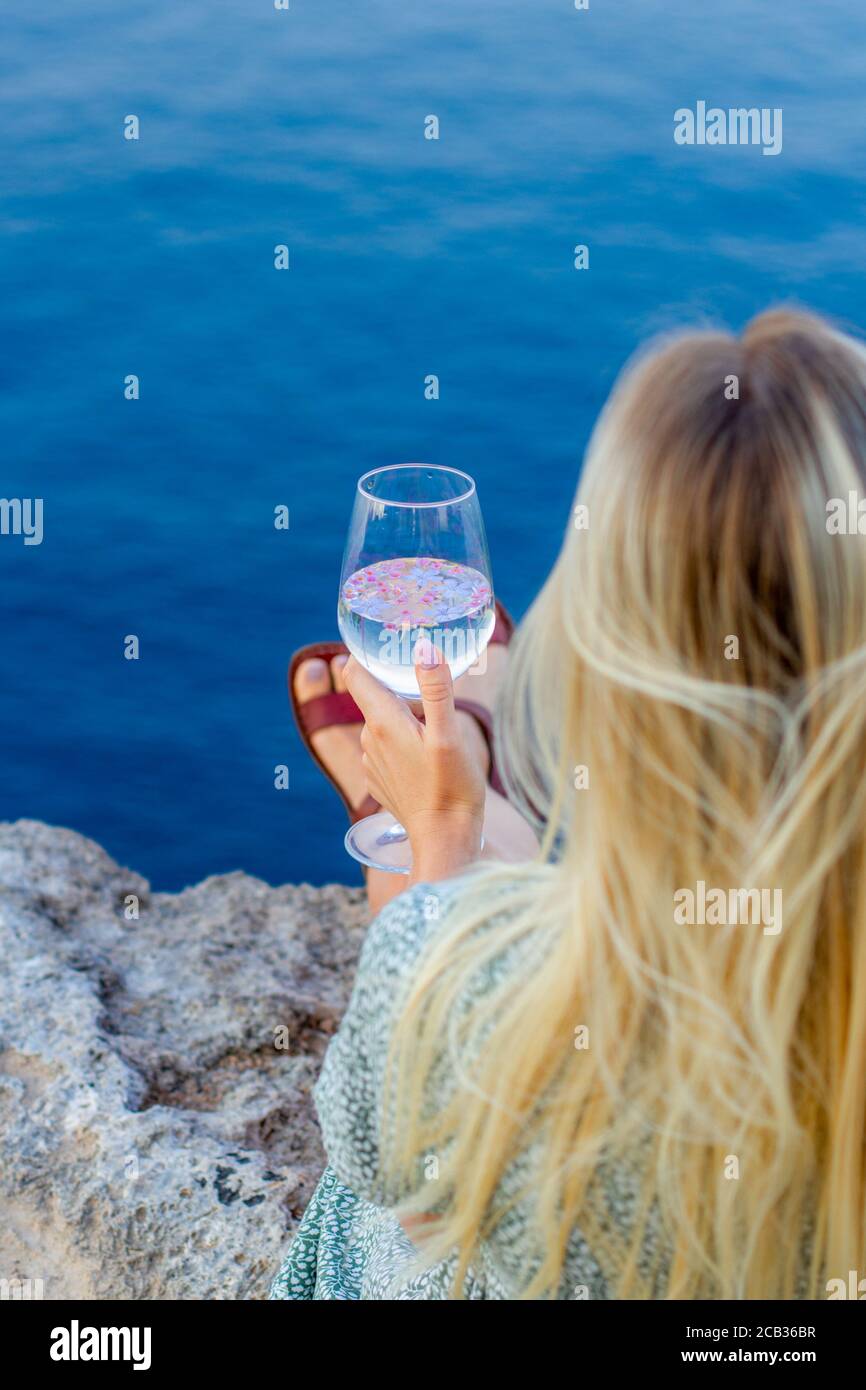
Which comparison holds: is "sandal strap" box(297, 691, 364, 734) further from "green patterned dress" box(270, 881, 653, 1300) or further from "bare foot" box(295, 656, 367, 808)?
"green patterned dress" box(270, 881, 653, 1300)

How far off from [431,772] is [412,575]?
8.5 inches

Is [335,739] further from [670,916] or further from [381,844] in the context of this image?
[670,916]

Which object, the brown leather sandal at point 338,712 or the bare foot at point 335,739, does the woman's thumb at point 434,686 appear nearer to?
the brown leather sandal at point 338,712

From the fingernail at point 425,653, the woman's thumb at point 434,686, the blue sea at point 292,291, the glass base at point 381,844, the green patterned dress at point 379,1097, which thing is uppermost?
the blue sea at point 292,291

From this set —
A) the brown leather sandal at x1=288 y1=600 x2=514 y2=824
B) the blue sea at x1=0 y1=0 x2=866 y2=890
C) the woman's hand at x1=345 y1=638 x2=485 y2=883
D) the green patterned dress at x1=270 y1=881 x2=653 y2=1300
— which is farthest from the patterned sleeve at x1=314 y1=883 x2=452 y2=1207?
the blue sea at x1=0 y1=0 x2=866 y2=890

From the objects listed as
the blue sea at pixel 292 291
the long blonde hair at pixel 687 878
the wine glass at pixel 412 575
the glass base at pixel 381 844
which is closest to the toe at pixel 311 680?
the glass base at pixel 381 844

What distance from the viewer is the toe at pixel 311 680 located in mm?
2539

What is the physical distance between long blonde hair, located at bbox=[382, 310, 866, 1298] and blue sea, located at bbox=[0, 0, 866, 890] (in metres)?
2.95

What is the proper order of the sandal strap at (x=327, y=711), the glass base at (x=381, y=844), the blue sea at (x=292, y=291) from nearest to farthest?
the glass base at (x=381, y=844), the sandal strap at (x=327, y=711), the blue sea at (x=292, y=291)

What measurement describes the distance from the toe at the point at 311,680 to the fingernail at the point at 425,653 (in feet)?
3.58

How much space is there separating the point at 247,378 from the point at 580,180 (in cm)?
194

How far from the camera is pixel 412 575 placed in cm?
151

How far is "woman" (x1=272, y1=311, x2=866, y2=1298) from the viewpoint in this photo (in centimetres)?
83
